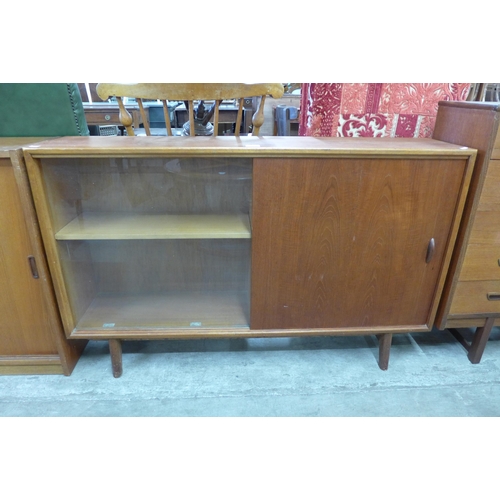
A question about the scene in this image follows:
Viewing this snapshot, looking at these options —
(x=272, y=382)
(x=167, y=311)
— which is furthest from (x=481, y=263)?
(x=167, y=311)

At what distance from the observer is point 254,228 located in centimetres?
103

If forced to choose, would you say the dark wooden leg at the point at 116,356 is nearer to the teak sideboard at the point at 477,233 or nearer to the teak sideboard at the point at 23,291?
the teak sideboard at the point at 23,291

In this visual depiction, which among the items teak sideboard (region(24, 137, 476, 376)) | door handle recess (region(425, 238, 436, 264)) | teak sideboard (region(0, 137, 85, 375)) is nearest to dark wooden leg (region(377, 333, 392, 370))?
teak sideboard (region(24, 137, 476, 376))

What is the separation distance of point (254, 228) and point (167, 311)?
47 cm

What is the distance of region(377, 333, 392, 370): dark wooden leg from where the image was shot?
123 centimetres

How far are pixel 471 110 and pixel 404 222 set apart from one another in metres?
0.38

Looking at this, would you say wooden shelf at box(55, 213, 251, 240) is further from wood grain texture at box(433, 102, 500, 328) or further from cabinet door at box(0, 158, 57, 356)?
wood grain texture at box(433, 102, 500, 328)

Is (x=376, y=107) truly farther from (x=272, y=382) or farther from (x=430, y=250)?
(x=272, y=382)

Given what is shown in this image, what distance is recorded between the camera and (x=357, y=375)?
4.03 feet

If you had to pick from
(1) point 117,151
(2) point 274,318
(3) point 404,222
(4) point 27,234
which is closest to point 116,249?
(4) point 27,234

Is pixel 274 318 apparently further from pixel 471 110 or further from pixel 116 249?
pixel 471 110

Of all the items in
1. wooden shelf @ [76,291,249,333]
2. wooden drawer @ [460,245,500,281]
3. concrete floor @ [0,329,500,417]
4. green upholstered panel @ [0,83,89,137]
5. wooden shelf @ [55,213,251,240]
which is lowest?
concrete floor @ [0,329,500,417]

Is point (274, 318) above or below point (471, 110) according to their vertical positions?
below

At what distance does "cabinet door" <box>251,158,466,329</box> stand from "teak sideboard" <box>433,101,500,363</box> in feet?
0.17
